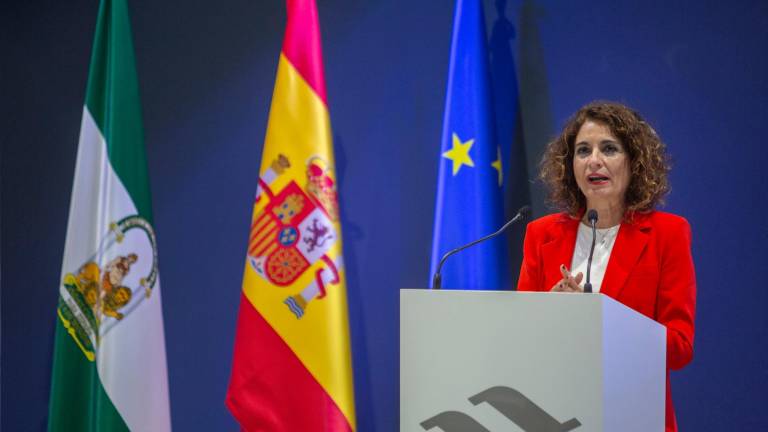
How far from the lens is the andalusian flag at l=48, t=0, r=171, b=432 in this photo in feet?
10.00

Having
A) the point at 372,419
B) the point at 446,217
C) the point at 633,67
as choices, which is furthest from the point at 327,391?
the point at 633,67

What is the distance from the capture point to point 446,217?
288 cm

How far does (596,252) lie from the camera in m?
2.15

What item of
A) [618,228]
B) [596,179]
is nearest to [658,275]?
[618,228]

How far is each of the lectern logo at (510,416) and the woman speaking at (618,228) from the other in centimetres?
59

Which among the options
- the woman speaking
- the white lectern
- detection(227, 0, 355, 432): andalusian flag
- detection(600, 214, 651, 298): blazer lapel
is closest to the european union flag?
detection(227, 0, 355, 432): andalusian flag

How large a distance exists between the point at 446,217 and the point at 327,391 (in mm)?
766

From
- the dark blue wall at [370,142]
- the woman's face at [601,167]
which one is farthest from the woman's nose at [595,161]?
the dark blue wall at [370,142]

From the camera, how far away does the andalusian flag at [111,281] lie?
305 cm

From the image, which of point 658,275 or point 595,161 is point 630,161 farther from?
point 658,275

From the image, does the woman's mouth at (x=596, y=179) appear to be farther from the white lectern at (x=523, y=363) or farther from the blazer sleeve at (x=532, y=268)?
the white lectern at (x=523, y=363)

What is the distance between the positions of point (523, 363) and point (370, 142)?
6.77ft

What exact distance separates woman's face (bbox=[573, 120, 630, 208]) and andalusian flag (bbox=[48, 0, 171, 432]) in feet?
5.78

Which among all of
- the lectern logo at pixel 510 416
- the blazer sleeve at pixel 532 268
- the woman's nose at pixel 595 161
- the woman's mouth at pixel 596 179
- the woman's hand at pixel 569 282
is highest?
the woman's nose at pixel 595 161
